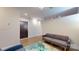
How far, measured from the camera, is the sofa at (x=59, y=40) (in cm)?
167

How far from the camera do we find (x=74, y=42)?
1.65 m

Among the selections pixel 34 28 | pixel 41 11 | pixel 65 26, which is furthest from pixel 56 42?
pixel 41 11

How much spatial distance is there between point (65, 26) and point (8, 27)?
0.91 metres

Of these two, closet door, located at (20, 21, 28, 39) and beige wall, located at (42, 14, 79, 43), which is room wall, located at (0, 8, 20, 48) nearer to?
closet door, located at (20, 21, 28, 39)

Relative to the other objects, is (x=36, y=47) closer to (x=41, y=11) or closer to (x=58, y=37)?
(x=58, y=37)

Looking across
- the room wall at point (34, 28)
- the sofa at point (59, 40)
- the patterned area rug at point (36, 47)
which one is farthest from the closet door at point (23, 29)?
the sofa at point (59, 40)

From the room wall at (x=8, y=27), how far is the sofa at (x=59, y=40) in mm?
487

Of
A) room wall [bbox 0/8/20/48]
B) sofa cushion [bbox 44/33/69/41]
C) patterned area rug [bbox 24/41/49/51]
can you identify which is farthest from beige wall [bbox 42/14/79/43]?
room wall [bbox 0/8/20/48]

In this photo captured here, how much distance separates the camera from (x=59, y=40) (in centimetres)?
170

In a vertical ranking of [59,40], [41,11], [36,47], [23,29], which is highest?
[41,11]
